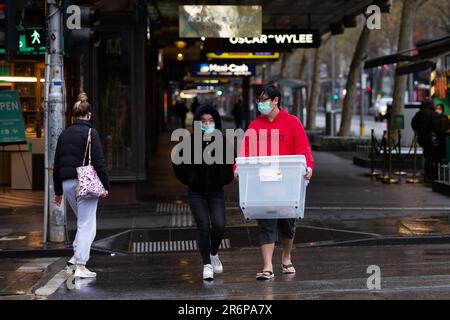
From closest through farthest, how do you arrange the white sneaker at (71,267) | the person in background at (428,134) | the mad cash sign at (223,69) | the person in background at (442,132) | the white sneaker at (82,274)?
the white sneaker at (82,274) < the white sneaker at (71,267) < the person in background at (442,132) < the person in background at (428,134) < the mad cash sign at (223,69)

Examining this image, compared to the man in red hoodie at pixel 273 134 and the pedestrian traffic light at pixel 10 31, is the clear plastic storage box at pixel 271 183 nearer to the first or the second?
the man in red hoodie at pixel 273 134

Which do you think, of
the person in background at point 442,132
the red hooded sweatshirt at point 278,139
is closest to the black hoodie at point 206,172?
the red hooded sweatshirt at point 278,139

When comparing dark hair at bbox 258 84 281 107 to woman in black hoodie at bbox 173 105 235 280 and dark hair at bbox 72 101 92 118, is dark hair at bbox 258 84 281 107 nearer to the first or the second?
woman in black hoodie at bbox 173 105 235 280

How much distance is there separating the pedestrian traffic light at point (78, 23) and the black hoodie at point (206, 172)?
362cm

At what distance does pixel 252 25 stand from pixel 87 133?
31.1ft

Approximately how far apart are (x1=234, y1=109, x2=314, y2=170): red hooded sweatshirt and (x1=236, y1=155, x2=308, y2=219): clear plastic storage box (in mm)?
204

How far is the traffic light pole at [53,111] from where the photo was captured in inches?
506

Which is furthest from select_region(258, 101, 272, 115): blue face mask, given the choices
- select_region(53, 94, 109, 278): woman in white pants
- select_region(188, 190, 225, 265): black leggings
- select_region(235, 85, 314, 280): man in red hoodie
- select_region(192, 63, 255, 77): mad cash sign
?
select_region(192, 63, 255, 77): mad cash sign

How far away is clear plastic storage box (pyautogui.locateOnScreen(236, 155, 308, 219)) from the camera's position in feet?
30.7

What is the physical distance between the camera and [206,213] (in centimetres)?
999

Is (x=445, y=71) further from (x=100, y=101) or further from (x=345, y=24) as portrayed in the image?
(x=100, y=101)

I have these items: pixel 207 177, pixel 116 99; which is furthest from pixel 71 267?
pixel 116 99

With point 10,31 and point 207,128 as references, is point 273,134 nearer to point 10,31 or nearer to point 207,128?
point 207,128

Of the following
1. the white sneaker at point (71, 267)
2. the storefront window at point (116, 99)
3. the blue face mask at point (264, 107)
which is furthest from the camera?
the storefront window at point (116, 99)
